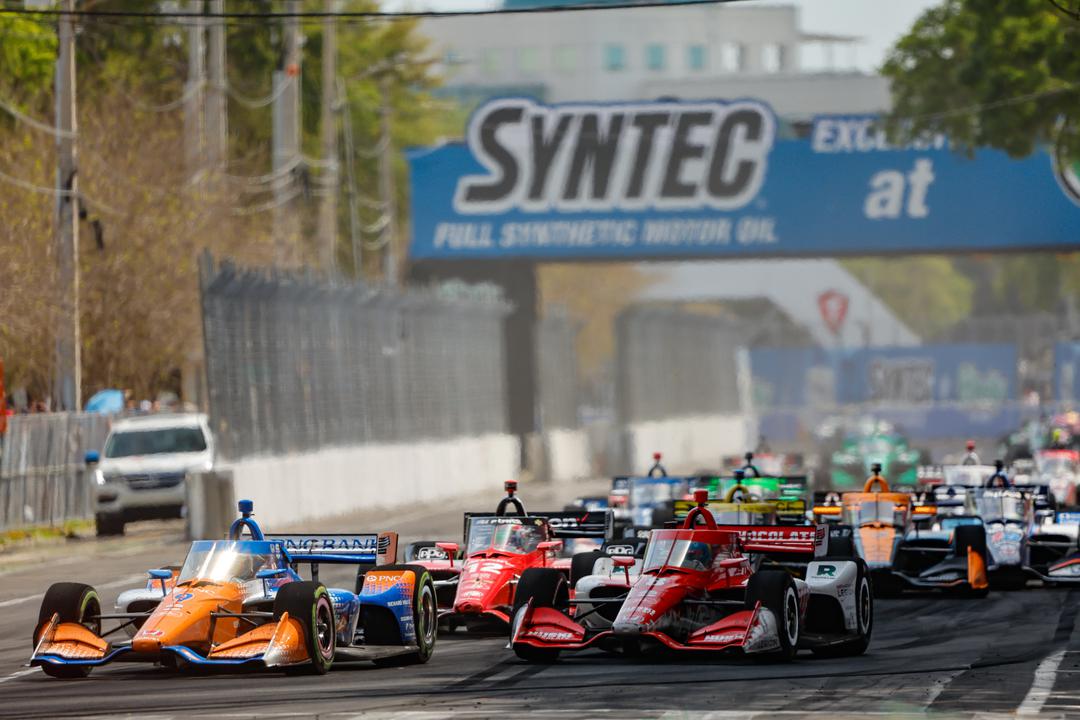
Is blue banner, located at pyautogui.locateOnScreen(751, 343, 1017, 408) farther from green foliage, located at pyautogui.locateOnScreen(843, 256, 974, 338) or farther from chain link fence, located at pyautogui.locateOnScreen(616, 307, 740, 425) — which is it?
green foliage, located at pyautogui.locateOnScreen(843, 256, 974, 338)

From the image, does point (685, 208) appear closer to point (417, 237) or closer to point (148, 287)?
point (417, 237)

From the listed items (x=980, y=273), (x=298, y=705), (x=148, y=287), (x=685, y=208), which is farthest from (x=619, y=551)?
(x=980, y=273)

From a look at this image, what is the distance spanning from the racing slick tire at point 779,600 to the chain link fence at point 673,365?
5594cm

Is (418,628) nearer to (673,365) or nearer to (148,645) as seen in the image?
(148,645)

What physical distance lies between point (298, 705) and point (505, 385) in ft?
153

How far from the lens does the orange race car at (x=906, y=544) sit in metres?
24.4

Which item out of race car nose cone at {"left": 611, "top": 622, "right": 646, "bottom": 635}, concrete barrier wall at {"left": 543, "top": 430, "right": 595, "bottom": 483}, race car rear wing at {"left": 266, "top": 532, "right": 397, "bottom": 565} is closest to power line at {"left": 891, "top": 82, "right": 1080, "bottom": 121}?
concrete barrier wall at {"left": 543, "top": 430, "right": 595, "bottom": 483}

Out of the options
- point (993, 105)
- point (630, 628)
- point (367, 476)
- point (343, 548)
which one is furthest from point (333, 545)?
point (993, 105)

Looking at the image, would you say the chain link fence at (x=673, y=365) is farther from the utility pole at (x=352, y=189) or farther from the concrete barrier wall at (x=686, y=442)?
the utility pole at (x=352, y=189)

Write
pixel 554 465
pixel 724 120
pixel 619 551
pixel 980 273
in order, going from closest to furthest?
pixel 619 551
pixel 724 120
pixel 554 465
pixel 980 273

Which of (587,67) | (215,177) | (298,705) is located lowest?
(298,705)

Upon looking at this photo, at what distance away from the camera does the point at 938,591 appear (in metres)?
25.1

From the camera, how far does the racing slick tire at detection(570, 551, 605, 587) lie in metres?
20.1

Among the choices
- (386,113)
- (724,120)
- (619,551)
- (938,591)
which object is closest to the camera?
(619,551)
